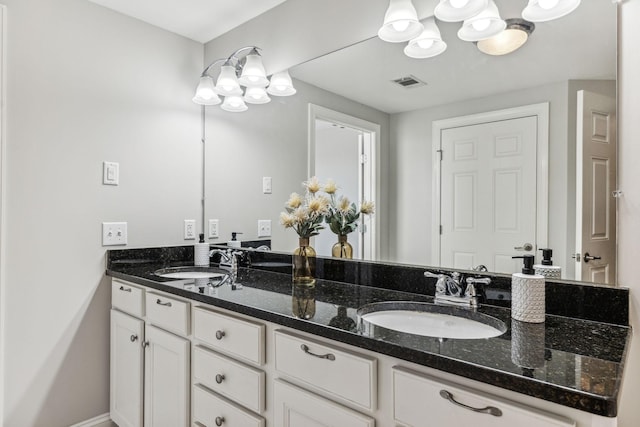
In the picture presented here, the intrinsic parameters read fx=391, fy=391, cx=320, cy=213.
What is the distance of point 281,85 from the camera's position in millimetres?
2088

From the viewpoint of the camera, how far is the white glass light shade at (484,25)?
1.33m

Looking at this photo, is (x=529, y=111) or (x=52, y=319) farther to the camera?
(x=52, y=319)

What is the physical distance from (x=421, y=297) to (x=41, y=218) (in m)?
1.77

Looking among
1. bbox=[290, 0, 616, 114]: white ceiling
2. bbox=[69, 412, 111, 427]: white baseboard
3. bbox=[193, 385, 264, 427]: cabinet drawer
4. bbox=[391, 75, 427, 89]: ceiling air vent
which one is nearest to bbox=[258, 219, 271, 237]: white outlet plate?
bbox=[290, 0, 616, 114]: white ceiling

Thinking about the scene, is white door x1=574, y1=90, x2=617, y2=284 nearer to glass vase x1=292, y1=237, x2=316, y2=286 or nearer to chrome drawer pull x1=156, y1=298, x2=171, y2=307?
glass vase x1=292, y1=237, x2=316, y2=286

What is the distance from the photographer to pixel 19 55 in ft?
5.92

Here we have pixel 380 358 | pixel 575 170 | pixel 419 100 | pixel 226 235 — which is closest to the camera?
pixel 380 358

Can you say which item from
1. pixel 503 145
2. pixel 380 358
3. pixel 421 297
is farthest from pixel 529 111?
pixel 380 358

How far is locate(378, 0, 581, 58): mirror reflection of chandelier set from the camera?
1257 mm

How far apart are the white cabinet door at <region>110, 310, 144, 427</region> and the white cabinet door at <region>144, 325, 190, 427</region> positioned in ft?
0.22

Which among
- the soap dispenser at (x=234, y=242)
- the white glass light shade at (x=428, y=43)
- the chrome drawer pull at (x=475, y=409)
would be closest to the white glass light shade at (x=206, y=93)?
the soap dispenser at (x=234, y=242)

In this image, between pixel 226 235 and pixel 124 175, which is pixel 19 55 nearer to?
pixel 124 175

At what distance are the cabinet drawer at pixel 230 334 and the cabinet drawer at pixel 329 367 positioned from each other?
86 mm

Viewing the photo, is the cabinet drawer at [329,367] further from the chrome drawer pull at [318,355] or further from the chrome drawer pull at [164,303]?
the chrome drawer pull at [164,303]
